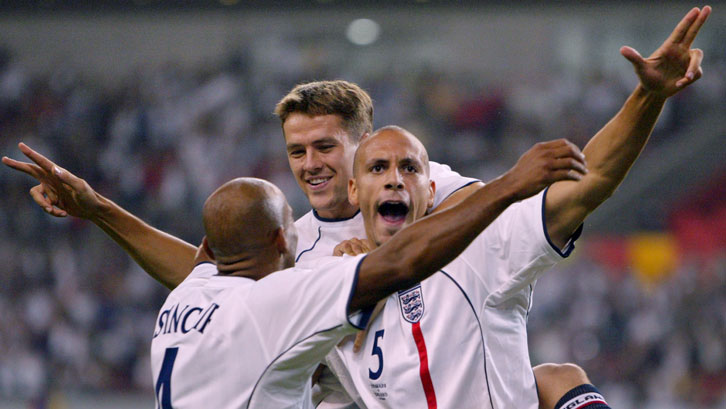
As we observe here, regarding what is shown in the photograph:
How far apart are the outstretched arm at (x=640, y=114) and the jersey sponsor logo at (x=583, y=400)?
91 centimetres

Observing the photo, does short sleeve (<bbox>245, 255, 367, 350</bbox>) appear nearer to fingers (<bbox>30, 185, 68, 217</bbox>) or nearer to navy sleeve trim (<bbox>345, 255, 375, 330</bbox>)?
navy sleeve trim (<bbox>345, 255, 375, 330</bbox>)

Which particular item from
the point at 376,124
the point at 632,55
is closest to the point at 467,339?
the point at 632,55

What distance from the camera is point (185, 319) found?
10.0 ft

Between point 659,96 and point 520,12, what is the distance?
1578 cm

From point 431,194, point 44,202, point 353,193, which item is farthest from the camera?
point 44,202

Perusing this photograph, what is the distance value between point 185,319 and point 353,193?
123cm

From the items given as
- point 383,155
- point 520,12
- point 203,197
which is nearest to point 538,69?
point 520,12

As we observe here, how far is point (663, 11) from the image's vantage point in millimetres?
17594

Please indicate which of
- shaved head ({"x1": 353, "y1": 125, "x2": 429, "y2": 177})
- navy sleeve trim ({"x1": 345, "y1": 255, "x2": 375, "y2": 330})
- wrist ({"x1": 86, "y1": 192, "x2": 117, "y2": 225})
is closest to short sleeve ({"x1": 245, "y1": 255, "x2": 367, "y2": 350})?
navy sleeve trim ({"x1": 345, "y1": 255, "x2": 375, "y2": 330})

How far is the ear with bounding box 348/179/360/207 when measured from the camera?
4.03 meters

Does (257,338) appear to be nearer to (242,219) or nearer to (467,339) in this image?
(242,219)

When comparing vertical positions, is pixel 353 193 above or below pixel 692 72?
below

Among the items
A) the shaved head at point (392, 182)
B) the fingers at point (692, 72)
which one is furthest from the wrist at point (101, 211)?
the fingers at point (692, 72)

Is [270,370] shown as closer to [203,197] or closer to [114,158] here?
[203,197]
